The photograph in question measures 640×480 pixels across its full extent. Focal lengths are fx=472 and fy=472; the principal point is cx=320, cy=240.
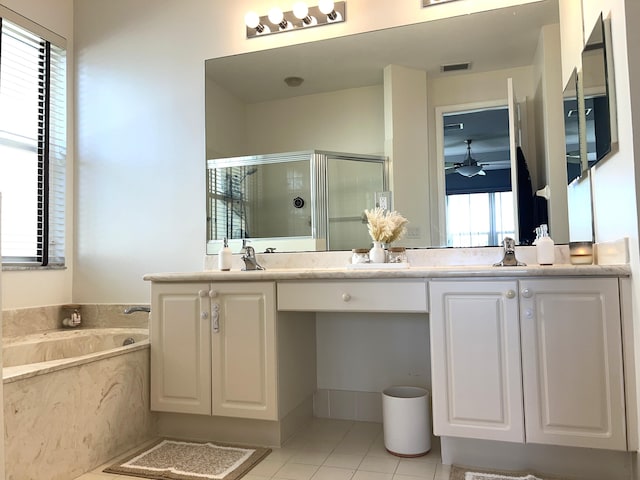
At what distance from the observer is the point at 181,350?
7.34 ft

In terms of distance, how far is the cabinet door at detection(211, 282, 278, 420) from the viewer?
210cm

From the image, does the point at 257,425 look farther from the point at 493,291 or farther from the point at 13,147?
the point at 13,147

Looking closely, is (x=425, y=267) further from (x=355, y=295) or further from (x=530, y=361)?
(x=530, y=361)

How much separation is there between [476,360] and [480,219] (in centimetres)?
76

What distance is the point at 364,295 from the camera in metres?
1.97

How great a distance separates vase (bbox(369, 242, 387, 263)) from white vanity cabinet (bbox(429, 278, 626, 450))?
0.46 m

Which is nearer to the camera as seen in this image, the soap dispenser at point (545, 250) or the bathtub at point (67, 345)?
the soap dispenser at point (545, 250)

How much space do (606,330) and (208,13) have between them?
2.64 m

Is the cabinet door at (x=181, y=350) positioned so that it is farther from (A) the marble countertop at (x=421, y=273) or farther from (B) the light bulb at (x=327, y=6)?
(B) the light bulb at (x=327, y=6)

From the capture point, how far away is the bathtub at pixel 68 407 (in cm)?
169

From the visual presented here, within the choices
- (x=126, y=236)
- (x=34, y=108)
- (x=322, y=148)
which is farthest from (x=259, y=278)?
(x=34, y=108)

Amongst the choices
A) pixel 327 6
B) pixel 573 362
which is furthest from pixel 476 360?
pixel 327 6

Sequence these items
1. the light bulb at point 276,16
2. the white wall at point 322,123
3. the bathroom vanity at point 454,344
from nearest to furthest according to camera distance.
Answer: the bathroom vanity at point 454,344 → the white wall at point 322,123 → the light bulb at point 276,16

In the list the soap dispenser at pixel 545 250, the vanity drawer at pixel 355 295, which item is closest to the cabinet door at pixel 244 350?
the vanity drawer at pixel 355 295
